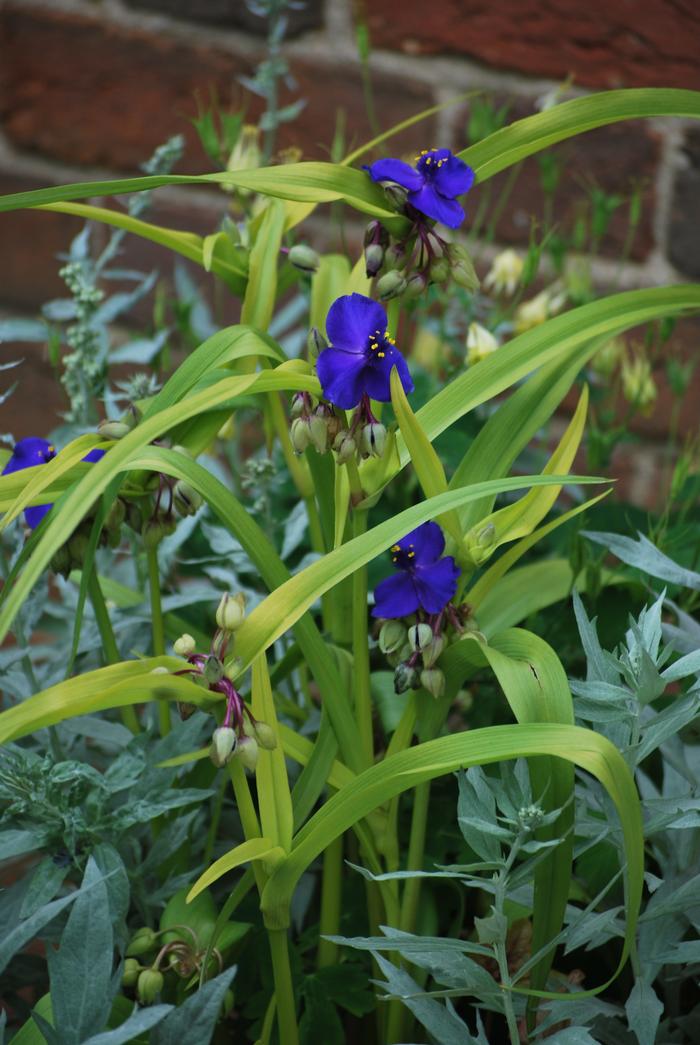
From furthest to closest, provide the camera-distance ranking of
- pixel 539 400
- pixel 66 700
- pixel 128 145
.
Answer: pixel 128 145
pixel 539 400
pixel 66 700

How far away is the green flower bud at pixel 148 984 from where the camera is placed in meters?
0.40

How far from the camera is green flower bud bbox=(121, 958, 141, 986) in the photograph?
1.36 ft

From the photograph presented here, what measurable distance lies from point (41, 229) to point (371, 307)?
729 mm

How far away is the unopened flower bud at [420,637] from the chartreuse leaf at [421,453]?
1.4 inches

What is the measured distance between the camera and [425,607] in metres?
0.41

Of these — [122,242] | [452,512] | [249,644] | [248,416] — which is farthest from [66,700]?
[122,242]

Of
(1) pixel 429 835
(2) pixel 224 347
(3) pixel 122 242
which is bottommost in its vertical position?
(1) pixel 429 835

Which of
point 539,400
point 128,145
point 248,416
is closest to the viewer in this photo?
point 539,400

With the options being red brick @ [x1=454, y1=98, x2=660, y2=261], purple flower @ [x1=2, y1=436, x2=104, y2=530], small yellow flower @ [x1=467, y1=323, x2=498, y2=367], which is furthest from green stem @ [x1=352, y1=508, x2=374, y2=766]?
red brick @ [x1=454, y1=98, x2=660, y2=261]

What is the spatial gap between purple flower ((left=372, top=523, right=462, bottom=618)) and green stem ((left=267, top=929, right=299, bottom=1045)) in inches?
5.0

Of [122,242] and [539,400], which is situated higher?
[122,242]

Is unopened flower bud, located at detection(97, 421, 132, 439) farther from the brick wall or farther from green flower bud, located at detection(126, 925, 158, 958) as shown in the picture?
the brick wall

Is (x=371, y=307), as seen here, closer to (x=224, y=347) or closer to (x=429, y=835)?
(x=224, y=347)

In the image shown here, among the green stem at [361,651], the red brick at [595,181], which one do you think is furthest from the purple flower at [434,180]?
the red brick at [595,181]
